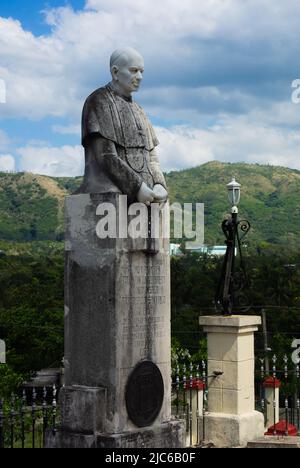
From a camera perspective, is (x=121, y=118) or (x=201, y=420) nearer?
(x=121, y=118)

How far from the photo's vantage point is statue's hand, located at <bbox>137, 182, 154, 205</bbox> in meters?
7.45

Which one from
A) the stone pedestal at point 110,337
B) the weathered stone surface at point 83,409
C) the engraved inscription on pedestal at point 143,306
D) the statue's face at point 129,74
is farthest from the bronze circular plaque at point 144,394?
the statue's face at point 129,74

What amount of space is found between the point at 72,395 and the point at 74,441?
46 centimetres

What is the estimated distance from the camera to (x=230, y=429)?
30.1 feet

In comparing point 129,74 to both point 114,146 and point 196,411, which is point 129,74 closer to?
point 114,146

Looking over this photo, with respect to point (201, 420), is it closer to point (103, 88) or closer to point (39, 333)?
point (103, 88)

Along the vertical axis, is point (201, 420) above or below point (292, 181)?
below

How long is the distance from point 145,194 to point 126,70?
144 cm

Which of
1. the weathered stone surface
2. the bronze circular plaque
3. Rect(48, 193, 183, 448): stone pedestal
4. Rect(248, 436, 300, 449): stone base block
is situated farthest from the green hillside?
the weathered stone surface

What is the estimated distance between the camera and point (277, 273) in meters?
43.1

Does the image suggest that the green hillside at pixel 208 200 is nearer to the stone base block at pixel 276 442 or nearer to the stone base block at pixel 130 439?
the stone base block at pixel 276 442
